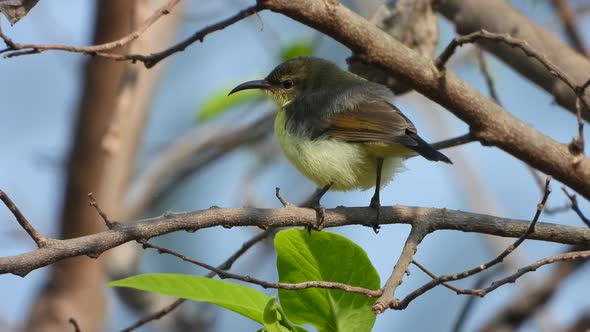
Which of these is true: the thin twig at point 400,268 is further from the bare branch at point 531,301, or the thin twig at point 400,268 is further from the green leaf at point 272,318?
the bare branch at point 531,301

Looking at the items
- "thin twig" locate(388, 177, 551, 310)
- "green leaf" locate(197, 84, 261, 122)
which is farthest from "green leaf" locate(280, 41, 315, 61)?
"thin twig" locate(388, 177, 551, 310)

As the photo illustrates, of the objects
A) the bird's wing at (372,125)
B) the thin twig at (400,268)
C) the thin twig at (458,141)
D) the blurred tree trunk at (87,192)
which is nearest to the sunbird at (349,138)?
the bird's wing at (372,125)

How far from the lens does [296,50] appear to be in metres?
4.99

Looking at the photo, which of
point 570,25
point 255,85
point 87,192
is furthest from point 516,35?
point 87,192

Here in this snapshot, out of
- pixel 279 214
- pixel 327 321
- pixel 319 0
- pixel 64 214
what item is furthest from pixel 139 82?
pixel 327 321

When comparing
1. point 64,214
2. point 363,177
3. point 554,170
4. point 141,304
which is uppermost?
point 554,170

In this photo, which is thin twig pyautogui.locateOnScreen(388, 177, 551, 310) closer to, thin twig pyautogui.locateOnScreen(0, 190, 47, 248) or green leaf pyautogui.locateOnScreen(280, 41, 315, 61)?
thin twig pyautogui.locateOnScreen(0, 190, 47, 248)

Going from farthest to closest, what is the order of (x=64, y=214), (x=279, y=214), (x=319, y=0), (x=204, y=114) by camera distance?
(x=64, y=214) → (x=204, y=114) → (x=319, y=0) → (x=279, y=214)

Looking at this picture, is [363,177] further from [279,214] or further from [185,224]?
[185,224]

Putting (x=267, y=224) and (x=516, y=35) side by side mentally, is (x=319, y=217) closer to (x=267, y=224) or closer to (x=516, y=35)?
(x=267, y=224)

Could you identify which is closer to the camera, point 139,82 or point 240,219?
point 240,219

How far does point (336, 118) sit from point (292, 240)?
143 cm

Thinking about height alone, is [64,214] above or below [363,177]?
below

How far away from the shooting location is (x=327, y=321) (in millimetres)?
2346
